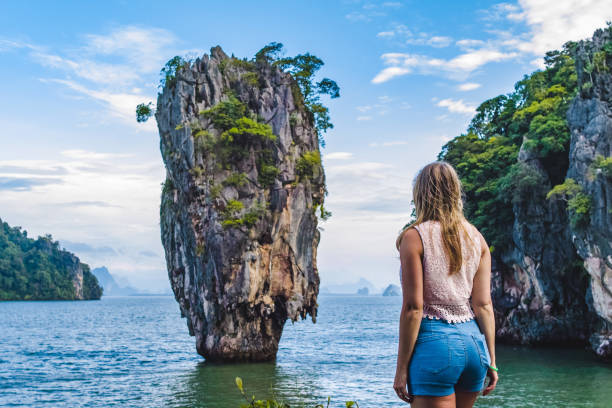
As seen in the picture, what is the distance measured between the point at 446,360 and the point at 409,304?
1.09 ft

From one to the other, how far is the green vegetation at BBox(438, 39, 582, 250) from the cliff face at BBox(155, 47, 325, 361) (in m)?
9.56

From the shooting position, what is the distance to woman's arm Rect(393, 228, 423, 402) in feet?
9.59

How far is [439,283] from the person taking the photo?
302 cm

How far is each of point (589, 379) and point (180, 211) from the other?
2035cm

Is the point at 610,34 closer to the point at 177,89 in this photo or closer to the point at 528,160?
the point at 528,160

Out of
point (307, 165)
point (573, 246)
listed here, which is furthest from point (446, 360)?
point (573, 246)

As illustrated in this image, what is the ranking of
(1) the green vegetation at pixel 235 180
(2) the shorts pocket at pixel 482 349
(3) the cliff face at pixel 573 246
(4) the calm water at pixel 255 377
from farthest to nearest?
1. (1) the green vegetation at pixel 235 180
2. (3) the cliff face at pixel 573 246
3. (4) the calm water at pixel 255 377
4. (2) the shorts pocket at pixel 482 349

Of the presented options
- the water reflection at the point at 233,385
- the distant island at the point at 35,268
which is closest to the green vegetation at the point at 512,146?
the water reflection at the point at 233,385

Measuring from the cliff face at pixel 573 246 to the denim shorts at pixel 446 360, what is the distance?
24377mm

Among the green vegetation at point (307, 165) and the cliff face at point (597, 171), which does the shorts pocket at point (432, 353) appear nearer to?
the cliff face at point (597, 171)

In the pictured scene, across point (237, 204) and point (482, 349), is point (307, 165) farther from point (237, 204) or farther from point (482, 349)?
point (482, 349)

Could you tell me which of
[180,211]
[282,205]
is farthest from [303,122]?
[180,211]

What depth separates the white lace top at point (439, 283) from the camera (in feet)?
9.82

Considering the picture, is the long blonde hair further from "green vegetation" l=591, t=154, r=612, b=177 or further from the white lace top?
"green vegetation" l=591, t=154, r=612, b=177
